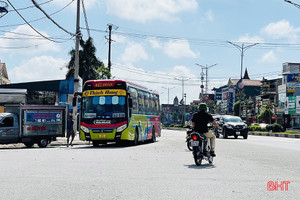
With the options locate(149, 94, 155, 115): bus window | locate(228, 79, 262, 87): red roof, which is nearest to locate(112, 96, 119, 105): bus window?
locate(149, 94, 155, 115): bus window

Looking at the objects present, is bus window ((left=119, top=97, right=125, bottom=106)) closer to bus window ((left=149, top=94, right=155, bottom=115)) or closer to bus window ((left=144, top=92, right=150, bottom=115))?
bus window ((left=144, top=92, right=150, bottom=115))

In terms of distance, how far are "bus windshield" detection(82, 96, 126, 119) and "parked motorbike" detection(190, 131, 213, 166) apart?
944 centimetres

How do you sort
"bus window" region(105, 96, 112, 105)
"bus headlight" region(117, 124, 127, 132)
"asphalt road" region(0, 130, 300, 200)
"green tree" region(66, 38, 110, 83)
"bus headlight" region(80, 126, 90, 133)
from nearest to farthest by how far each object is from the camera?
"asphalt road" region(0, 130, 300, 200) → "bus headlight" region(117, 124, 127, 132) → "bus headlight" region(80, 126, 90, 133) → "bus window" region(105, 96, 112, 105) → "green tree" region(66, 38, 110, 83)

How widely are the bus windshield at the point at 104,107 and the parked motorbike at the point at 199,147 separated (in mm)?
9439

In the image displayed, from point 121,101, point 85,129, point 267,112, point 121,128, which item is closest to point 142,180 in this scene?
point 121,128

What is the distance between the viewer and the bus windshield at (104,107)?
21844 mm

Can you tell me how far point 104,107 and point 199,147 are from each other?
1028 cm

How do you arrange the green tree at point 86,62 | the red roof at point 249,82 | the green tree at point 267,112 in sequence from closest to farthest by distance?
the green tree at point 86,62, the green tree at point 267,112, the red roof at point 249,82

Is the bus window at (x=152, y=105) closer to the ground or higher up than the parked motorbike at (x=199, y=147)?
higher up

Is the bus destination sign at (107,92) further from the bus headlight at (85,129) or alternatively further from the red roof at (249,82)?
the red roof at (249,82)

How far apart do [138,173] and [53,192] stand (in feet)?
10.5

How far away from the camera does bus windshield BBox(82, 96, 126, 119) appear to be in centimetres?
2184

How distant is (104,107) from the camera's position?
2203cm

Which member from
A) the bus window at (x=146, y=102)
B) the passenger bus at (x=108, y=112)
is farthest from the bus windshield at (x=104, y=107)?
the bus window at (x=146, y=102)
